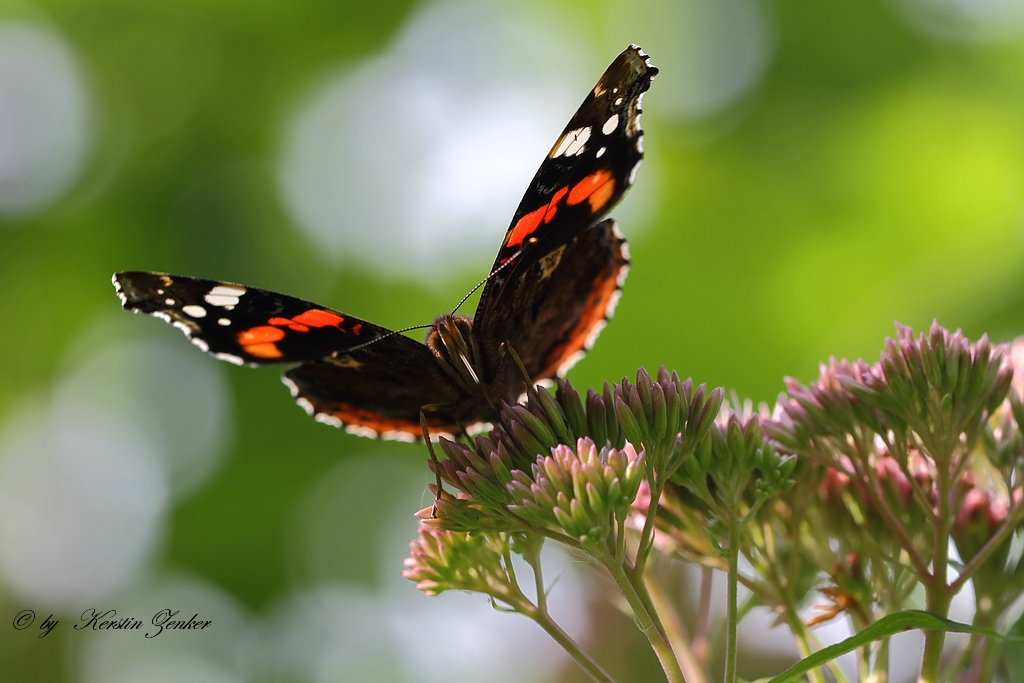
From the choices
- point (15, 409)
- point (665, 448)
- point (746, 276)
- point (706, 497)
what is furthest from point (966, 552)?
point (15, 409)

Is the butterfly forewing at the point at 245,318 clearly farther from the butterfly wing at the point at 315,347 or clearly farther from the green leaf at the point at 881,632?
the green leaf at the point at 881,632

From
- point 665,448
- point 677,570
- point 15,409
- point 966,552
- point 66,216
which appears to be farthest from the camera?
point 15,409

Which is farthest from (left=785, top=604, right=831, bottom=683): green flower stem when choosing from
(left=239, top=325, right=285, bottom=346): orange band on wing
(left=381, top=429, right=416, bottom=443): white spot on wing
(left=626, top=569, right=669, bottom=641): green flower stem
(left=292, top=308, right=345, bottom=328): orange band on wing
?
(left=239, top=325, right=285, bottom=346): orange band on wing

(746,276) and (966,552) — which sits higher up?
(746,276)

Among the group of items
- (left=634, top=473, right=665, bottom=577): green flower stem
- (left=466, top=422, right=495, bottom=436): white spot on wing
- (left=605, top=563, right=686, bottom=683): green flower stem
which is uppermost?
(left=466, top=422, right=495, bottom=436): white spot on wing

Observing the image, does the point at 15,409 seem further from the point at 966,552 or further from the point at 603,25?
the point at 966,552

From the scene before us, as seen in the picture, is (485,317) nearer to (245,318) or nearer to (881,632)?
(245,318)

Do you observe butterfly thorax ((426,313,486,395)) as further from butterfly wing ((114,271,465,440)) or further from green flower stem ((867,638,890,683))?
green flower stem ((867,638,890,683))
